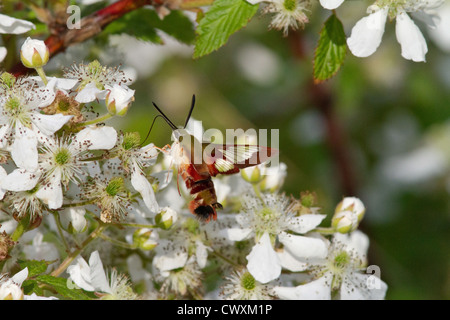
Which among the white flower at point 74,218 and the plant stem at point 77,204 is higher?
the plant stem at point 77,204

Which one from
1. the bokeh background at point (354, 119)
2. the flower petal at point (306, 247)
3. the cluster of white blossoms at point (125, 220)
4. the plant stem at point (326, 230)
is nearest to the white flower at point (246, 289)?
the cluster of white blossoms at point (125, 220)

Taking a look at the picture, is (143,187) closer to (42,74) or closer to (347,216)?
(42,74)

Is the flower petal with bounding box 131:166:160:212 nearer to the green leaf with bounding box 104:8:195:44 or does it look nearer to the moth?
the moth

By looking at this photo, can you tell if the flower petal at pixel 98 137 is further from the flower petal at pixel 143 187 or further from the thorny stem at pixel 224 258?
the thorny stem at pixel 224 258

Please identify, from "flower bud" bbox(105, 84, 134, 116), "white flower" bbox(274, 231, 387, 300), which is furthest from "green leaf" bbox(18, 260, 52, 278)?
"white flower" bbox(274, 231, 387, 300)

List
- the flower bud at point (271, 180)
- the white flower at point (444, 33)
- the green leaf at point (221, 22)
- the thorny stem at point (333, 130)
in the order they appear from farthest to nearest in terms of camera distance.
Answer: the thorny stem at point (333, 130) → the white flower at point (444, 33) → the flower bud at point (271, 180) → the green leaf at point (221, 22)

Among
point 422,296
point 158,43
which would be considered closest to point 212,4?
point 158,43

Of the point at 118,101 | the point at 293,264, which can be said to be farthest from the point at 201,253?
the point at 118,101
